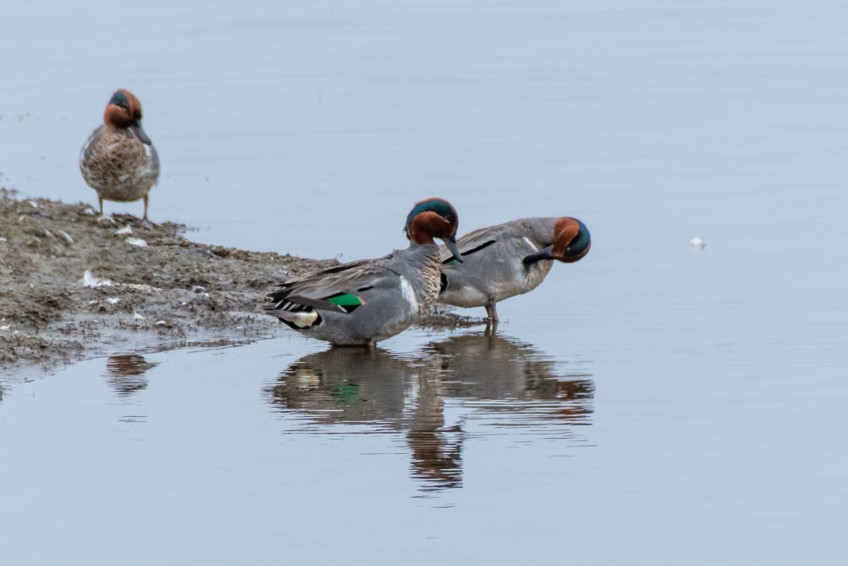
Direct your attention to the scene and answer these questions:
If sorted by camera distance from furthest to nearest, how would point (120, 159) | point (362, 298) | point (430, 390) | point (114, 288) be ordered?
point (120, 159)
point (114, 288)
point (362, 298)
point (430, 390)

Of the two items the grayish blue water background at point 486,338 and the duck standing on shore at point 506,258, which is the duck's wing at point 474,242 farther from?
the grayish blue water background at point 486,338

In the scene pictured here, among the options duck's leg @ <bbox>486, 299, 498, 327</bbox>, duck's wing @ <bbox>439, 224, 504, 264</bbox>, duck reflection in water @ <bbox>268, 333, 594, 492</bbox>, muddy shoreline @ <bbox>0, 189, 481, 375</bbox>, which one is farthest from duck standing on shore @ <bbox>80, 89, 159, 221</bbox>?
duck reflection in water @ <bbox>268, 333, 594, 492</bbox>

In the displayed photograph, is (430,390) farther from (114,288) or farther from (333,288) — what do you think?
(114,288)

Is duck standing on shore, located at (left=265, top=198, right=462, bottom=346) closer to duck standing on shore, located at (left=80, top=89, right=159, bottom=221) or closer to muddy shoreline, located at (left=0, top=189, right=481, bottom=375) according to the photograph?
muddy shoreline, located at (left=0, top=189, right=481, bottom=375)

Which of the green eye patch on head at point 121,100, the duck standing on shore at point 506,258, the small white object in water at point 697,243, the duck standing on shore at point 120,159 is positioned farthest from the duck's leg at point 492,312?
the green eye patch on head at point 121,100

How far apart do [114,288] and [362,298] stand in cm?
191

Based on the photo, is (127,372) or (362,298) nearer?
(127,372)

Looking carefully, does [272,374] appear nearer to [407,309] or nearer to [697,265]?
[407,309]

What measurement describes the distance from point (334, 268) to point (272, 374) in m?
0.96

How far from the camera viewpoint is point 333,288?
9.86 m

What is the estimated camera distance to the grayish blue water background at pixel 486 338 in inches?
273

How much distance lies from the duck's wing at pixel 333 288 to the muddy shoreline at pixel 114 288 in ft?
1.50

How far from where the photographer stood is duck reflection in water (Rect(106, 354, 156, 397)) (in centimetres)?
891

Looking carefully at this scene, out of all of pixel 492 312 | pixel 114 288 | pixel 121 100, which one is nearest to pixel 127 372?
pixel 114 288
